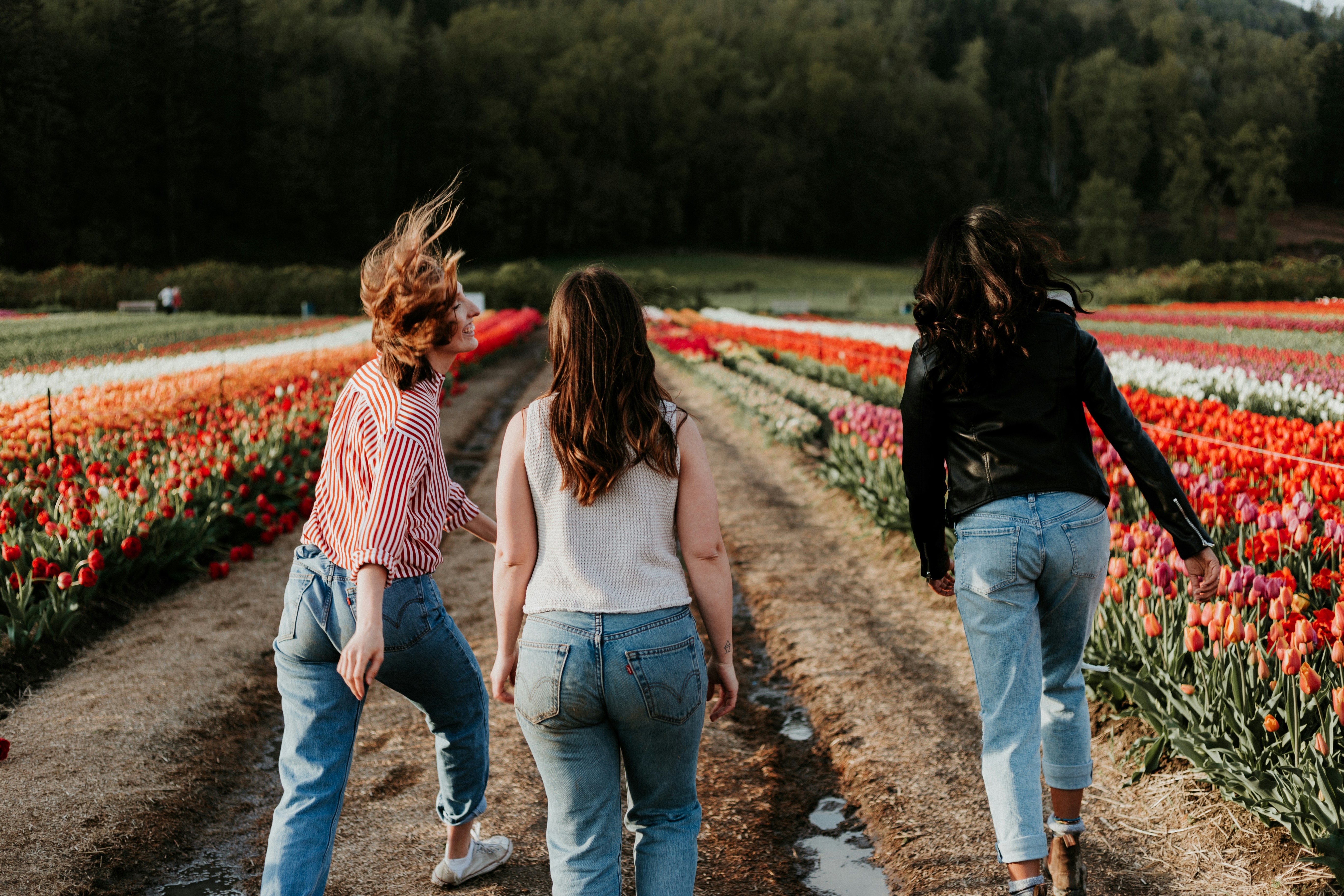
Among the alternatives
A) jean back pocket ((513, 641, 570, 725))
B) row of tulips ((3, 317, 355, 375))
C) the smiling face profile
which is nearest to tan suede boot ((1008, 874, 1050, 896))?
jean back pocket ((513, 641, 570, 725))

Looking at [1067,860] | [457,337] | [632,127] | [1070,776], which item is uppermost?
[632,127]

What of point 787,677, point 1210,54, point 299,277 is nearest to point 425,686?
point 787,677

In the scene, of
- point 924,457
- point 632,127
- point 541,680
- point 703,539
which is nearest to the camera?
point 541,680

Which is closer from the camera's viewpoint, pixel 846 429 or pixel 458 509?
pixel 458 509

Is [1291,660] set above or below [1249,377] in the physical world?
below

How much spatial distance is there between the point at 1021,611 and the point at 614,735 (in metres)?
1.07

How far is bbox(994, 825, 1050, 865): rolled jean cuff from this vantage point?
8.25ft

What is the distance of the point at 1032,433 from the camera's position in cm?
251

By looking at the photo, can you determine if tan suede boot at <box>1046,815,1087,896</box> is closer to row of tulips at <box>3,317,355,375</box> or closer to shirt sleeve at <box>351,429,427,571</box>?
shirt sleeve at <box>351,429,427,571</box>

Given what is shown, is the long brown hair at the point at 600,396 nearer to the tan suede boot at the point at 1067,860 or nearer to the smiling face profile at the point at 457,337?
the smiling face profile at the point at 457,337

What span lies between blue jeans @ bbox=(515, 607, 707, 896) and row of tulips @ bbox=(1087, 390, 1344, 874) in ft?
5.79

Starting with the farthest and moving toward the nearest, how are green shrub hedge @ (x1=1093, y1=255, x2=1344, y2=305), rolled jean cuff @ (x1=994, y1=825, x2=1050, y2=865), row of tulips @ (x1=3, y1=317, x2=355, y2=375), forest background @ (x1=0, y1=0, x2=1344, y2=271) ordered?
forest background @ (x1=0, y1=0, x2=1344, y2=271)
green shrub hedge @ (x1=1093, y1=255, x2=1344, y2=305)
row of tulips @ (x1=3, y1=317, x2=355, y2=375)
rolled jean cuff @ (x1=994, y1=825, x2=1050, y2=865)

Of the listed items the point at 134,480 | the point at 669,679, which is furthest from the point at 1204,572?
the point at 134,480

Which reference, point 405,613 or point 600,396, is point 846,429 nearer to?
point 405,613
